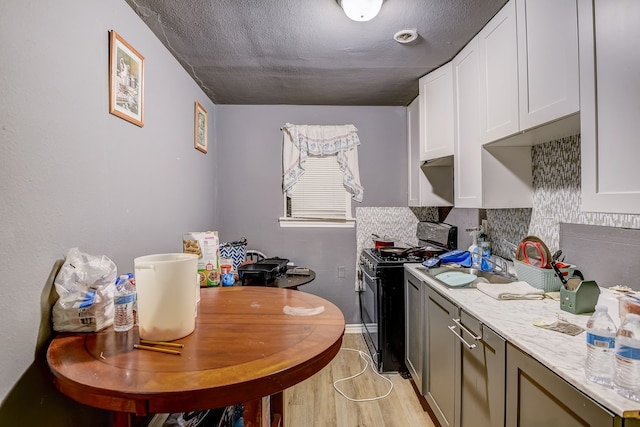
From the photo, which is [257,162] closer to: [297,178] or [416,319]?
[297,178]

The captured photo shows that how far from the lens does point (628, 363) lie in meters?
0.73

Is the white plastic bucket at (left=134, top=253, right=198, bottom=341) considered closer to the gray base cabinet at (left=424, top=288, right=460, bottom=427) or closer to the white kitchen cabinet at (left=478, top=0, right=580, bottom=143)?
the gray base cabinet at (left=424, top=288, right=460, bottom=427)

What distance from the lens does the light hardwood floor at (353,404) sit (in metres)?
1.92

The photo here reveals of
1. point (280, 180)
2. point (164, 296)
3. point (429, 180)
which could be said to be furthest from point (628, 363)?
point (280, 180)

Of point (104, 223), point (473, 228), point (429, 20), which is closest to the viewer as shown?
point (104, 223)

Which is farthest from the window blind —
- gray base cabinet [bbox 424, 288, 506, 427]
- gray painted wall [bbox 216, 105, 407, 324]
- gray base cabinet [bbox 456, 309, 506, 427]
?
gray base cabinet [bbox 456, 309, 506, 427]

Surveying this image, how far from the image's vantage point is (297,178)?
10.6 ft

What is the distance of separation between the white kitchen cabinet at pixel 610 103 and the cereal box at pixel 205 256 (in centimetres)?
188

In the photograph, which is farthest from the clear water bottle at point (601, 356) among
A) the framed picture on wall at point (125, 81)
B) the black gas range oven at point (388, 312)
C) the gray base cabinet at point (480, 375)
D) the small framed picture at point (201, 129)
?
the small framed picture at point (201, 129)

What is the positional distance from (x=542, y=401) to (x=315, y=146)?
2.69 m

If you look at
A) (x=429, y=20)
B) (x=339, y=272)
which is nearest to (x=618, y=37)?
(x=429, y=20)

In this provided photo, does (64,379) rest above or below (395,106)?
below

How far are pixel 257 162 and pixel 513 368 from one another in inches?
109

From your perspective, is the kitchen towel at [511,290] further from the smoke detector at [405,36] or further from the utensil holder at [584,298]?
the smoke detector at [405,36]
